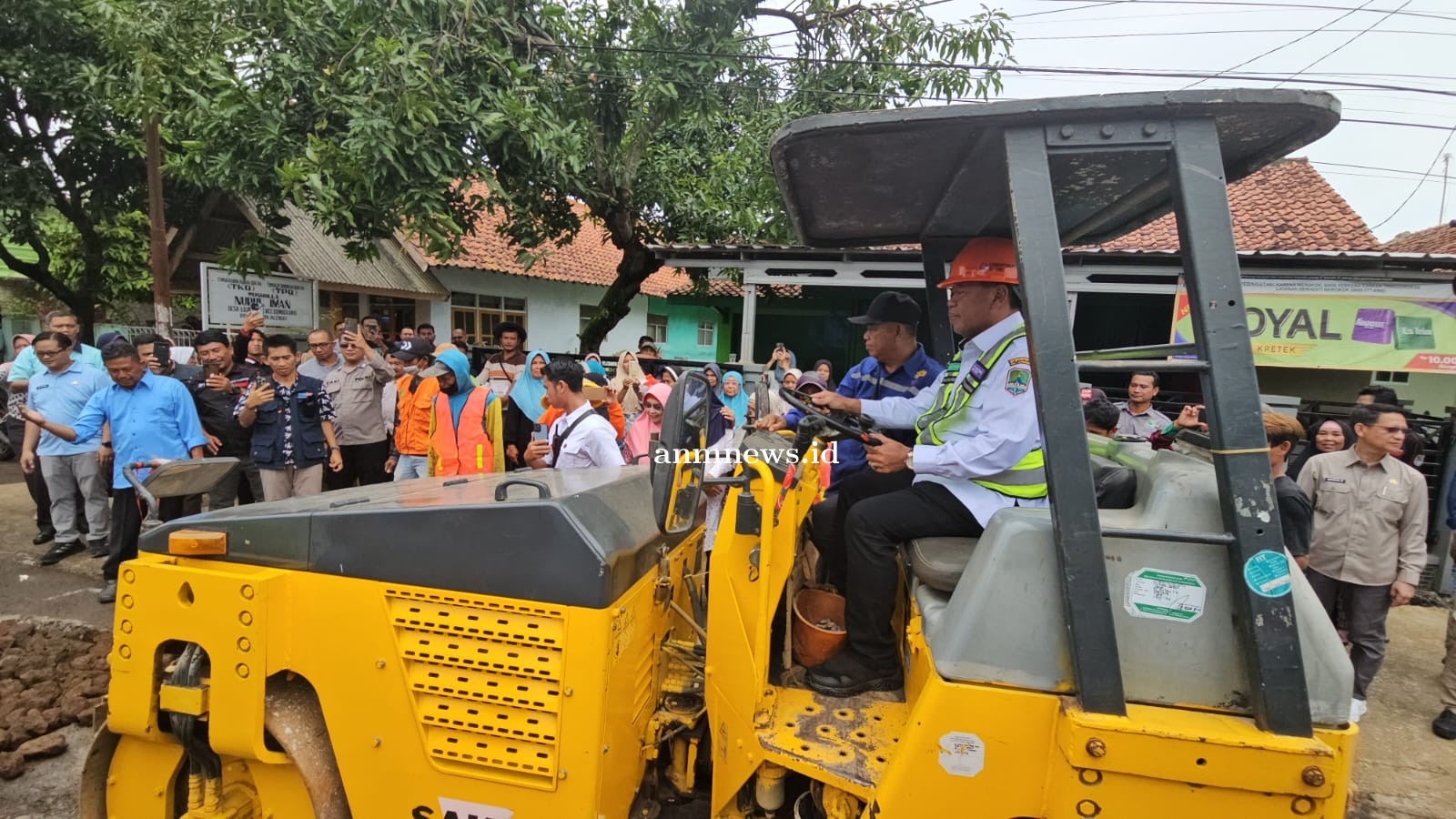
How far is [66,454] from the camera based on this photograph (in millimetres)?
5723

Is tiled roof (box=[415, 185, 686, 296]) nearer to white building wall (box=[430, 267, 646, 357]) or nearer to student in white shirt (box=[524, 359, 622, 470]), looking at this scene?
white building wall (box=[430, 267, 646, 357])

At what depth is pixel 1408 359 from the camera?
23.9 ft

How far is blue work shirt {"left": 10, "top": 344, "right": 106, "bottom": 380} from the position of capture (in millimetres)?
5839

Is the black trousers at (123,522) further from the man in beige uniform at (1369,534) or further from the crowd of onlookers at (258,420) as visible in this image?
the man in beige uniform at (1369,534)

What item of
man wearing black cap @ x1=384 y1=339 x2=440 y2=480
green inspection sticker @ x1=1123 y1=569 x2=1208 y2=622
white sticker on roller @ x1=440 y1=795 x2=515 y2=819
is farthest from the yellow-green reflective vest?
man wearing black cap @ x1=384 y1=339 x2=440 y2=480

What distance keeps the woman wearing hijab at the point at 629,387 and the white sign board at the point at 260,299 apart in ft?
13.6

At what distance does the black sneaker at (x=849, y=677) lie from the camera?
7.26ft

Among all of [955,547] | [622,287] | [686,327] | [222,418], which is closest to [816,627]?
[955,547]

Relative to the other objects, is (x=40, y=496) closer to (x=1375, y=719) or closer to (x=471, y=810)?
(x=471, y=810)

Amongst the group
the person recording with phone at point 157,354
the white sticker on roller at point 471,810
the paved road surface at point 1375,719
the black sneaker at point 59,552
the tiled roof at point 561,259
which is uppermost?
the tiled roof at point 561,259

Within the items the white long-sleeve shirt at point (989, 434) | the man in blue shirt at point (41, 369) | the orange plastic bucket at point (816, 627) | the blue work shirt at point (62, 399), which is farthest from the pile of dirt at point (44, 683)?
the white long-sleeve shirt at point (989, 434)

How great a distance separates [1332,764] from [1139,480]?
0.77 metres

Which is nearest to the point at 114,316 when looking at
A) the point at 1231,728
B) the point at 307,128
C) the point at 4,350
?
the point at 4,350

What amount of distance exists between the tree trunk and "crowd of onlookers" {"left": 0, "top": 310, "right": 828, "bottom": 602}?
365cm
